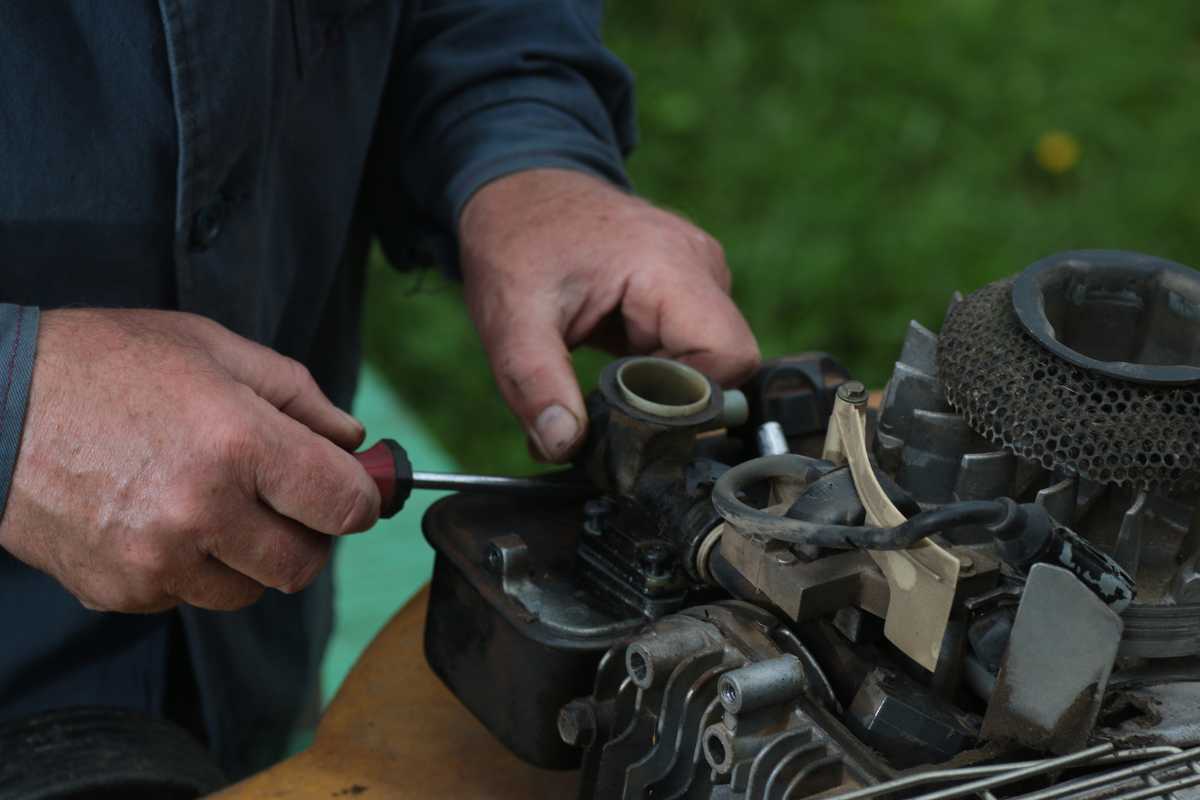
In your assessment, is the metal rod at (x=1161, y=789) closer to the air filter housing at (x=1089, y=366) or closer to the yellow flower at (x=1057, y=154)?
the air filter housing at (x=1089, y=366)

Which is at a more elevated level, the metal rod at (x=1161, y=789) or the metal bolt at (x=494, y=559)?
the metal rod at (x=1161, y=789)

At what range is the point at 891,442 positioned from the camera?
988 millimetres

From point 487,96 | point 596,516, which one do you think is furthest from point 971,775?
point 487,96

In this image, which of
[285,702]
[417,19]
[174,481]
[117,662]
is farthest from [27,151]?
[285,702]

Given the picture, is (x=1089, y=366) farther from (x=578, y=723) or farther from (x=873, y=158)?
(x=873, y=158)

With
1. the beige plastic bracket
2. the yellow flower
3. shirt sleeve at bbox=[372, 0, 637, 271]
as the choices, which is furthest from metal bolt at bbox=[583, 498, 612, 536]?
the yellow flower

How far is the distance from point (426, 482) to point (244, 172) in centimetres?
34

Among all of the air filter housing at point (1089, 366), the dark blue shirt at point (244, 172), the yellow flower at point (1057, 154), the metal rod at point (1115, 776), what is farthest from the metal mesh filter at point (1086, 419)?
the yellow flower at point (1057, 154)

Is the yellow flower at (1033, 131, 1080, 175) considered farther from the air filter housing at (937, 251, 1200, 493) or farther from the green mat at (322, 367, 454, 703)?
the air filter housing at (937, 251, 1200, 493)

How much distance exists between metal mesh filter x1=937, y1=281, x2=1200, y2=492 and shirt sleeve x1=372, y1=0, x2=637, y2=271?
681mm

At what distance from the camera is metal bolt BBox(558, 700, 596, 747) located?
3.09ft

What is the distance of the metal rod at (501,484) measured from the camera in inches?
42.9

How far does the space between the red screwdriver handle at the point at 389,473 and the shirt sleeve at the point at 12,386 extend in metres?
0.23

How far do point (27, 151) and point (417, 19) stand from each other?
1.96ft
